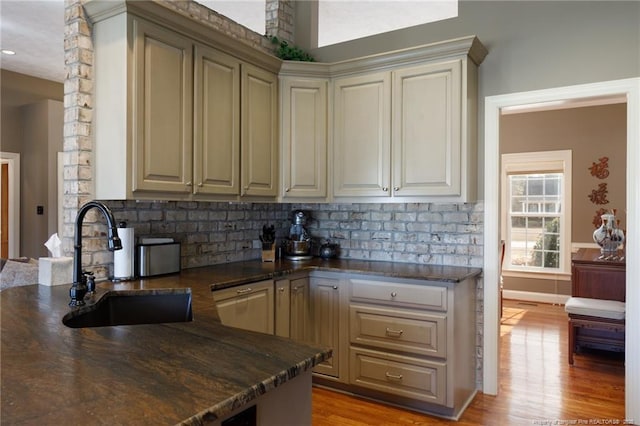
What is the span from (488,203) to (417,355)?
1169 mm

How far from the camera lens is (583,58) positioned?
2869 millimetres

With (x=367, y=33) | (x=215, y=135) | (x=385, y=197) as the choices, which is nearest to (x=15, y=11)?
(x=215, y=135)

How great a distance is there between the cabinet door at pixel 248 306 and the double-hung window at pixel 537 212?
15.9 ft

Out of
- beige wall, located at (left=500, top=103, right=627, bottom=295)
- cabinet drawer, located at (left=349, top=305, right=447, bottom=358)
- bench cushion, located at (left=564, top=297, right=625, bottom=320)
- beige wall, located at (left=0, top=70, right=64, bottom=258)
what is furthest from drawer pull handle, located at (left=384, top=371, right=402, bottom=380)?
beige wall, located at (left=0, top=70, right=64, bottom=258)

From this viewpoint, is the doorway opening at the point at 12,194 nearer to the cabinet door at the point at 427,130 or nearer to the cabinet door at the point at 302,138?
the cabinet door at the point at 302,138

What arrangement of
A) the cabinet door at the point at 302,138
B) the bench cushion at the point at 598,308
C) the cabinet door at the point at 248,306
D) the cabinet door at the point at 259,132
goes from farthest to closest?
1. the bench cushion at the point at 598,308
2. the cabinet door at the point at 302,138
3. the cabinet door at the point at 259,132
4. the cabinet door at the point at 248,306

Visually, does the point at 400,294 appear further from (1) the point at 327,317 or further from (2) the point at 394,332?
(1) the point at 327,317

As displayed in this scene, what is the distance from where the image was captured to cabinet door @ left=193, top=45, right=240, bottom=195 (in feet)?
9.08

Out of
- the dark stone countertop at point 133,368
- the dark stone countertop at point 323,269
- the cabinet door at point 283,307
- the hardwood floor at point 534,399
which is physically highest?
the dark stone countertop at point 133,368

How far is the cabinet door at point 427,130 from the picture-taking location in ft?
9.78

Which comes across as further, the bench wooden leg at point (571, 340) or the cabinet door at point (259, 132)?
the bench wooden leg at point (571, 340)

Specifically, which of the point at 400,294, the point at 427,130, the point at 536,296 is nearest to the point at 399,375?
the point at 400,294

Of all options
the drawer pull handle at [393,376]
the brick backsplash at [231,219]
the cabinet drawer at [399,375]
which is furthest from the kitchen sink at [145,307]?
the drawer pull handle at [393,376]

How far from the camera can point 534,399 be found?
3105 millimetres
